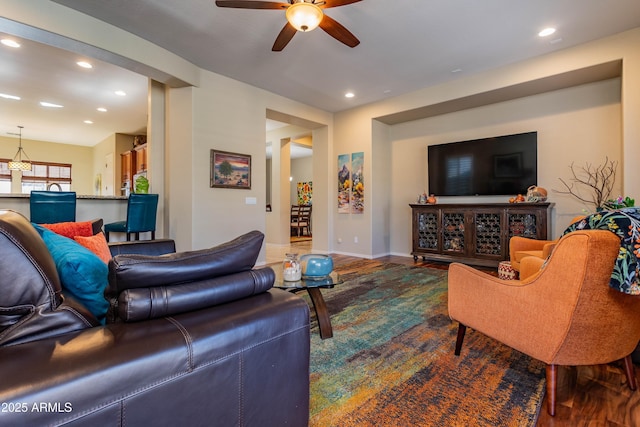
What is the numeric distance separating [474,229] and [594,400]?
3.42 metres

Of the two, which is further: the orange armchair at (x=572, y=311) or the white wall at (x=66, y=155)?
the white wall at (x=66, y=155)

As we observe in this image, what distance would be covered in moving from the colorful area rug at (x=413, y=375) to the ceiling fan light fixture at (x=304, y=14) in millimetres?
2460

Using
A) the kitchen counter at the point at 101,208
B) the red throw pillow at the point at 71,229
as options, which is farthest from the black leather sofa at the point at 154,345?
the kitchen counter at the point at 101,208

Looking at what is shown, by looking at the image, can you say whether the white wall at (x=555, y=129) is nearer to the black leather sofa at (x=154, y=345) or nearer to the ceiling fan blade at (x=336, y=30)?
the ceiling fan blade at (x=336, y=30)

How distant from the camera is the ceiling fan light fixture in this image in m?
2.38

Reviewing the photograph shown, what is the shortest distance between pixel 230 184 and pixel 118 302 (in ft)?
12.9

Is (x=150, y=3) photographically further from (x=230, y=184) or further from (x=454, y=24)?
(x=454, y=24)

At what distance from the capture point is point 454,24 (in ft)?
10.7

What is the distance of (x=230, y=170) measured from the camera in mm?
4648

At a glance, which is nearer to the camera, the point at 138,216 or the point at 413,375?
the point at 413,375

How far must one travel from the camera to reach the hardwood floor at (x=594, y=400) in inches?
54.4

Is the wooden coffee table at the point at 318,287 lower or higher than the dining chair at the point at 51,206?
lower

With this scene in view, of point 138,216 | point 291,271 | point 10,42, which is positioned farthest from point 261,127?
point 291,271

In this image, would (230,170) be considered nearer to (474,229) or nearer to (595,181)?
(474,229)
